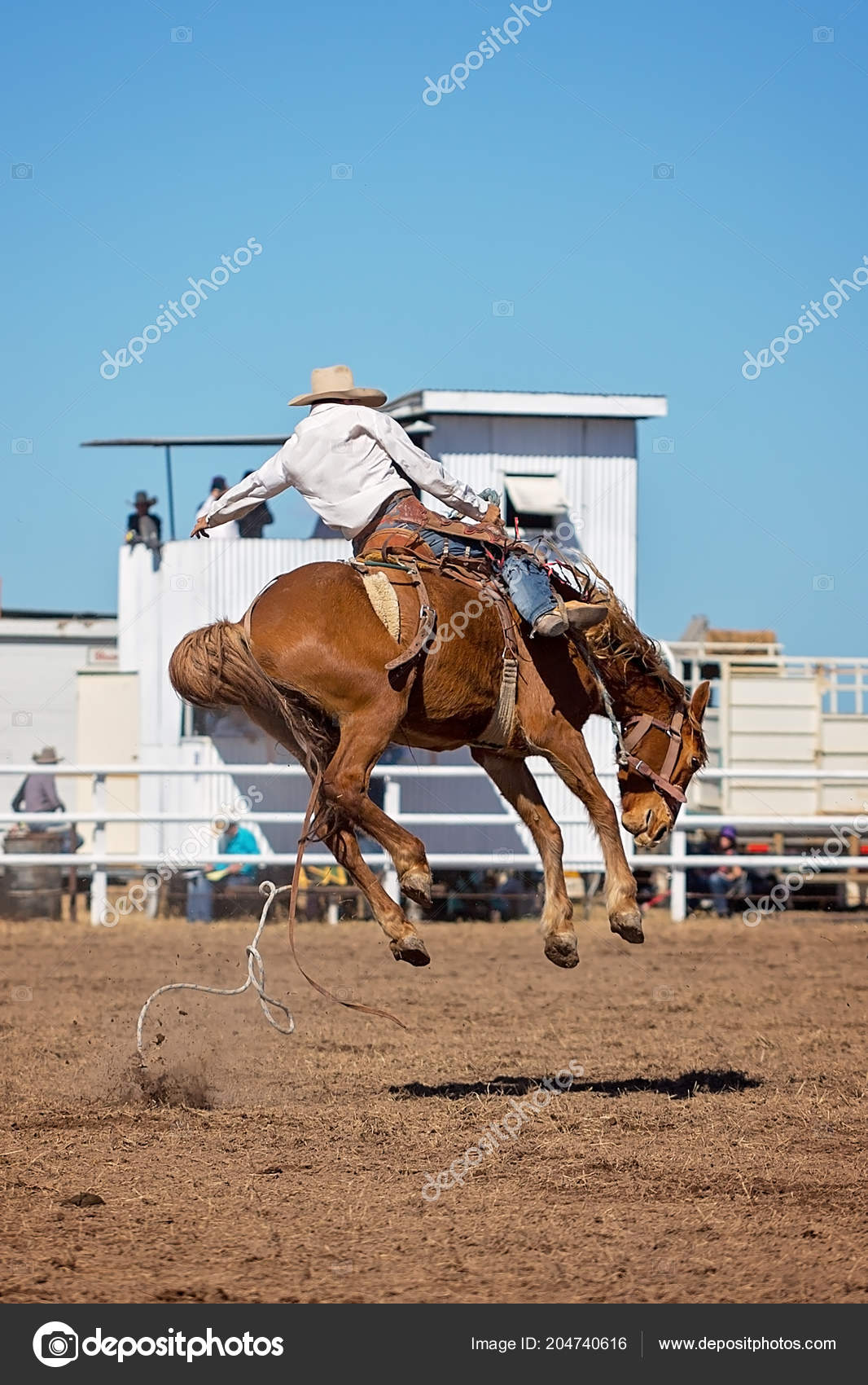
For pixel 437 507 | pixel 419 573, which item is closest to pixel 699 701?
pixel 419 573

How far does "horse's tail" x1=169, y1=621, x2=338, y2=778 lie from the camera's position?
524cm

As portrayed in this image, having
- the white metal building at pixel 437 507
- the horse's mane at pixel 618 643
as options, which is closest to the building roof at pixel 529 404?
the white metal building at pixel 437 507

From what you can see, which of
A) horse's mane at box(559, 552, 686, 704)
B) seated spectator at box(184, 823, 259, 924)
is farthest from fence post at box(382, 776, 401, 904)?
horse's mane at box(559, 552, 686, 704)

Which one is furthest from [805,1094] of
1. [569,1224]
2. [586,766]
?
[569,1224]

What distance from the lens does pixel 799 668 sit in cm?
1731

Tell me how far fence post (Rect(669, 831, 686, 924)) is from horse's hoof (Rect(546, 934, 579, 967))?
23.6 ft

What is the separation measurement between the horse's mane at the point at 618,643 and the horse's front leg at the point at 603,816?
0.32 metres

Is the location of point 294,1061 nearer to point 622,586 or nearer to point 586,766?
point 586,766

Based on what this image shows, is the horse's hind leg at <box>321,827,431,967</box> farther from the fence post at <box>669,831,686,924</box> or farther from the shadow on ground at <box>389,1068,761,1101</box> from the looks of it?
the fence post at <box>669,831,686,924</box>

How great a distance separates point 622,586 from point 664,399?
2.04m

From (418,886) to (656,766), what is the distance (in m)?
1.44

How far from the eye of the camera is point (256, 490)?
18.5ft

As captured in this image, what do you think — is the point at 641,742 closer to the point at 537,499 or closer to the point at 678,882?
the point at 678,882

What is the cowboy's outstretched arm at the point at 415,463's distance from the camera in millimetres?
5590
